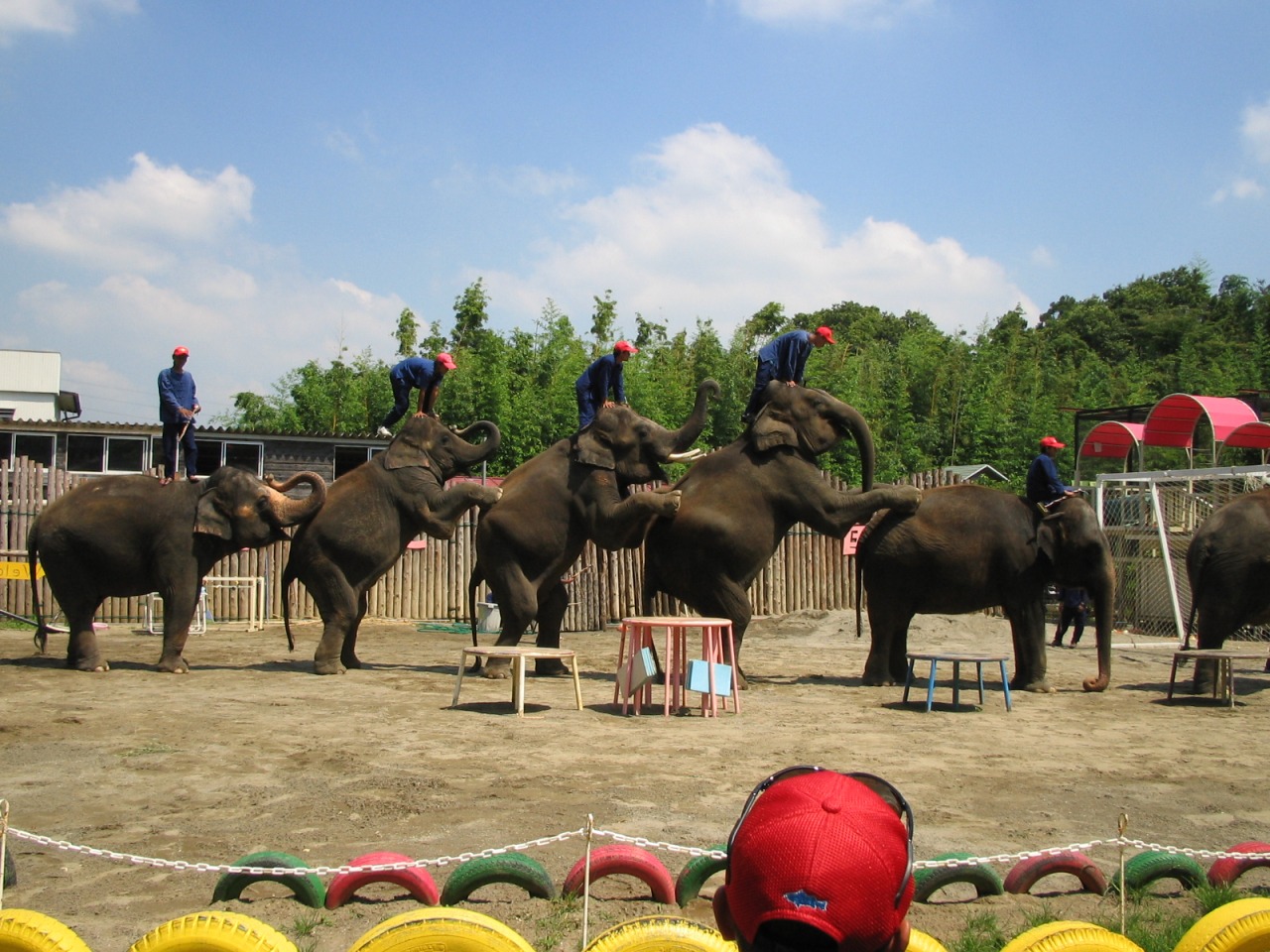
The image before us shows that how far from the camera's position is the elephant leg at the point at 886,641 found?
12664mm

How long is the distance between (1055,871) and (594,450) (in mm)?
7900

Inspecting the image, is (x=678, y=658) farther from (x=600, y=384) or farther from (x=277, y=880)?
(x=277, y=880)

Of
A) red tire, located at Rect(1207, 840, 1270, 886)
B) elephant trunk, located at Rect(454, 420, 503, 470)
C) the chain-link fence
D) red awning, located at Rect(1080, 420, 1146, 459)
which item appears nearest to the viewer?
red tire, located at Rect(1207, 840, 1270, 886)

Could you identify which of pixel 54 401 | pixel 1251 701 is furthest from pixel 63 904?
pixel 54 401

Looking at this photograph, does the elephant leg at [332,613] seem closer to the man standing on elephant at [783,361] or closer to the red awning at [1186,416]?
the man standing on elephant at [783,361]

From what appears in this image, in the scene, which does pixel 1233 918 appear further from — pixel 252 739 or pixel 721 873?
pixel 252 739

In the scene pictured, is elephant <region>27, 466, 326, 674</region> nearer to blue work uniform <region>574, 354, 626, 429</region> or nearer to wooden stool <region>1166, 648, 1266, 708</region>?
blue work uniform <region>574, 354, 626, 429</region>

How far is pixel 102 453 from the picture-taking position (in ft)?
87.9

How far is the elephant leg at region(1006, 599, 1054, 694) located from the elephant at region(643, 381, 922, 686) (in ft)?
5.29

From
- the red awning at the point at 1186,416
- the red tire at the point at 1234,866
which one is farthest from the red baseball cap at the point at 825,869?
the red awning at the point at 1186,416

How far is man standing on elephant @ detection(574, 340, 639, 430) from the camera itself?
13.1 metres

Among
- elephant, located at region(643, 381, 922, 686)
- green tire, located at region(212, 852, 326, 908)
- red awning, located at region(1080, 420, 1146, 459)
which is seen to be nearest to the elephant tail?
elephant, located at region(643, 381, 922, 686)

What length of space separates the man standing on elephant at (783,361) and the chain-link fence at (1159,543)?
9807mm

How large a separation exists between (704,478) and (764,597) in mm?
10256
